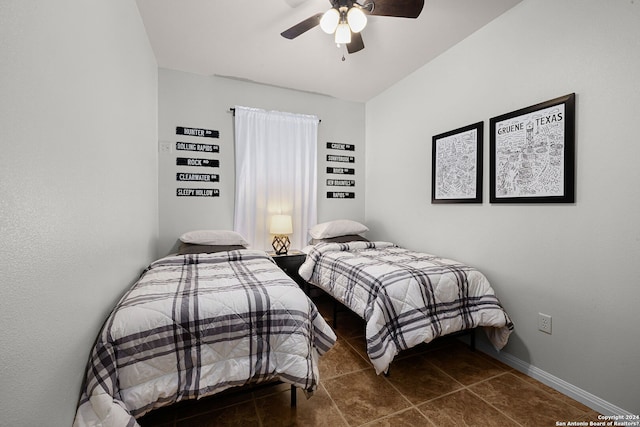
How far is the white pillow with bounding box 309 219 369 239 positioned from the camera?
3166 mm

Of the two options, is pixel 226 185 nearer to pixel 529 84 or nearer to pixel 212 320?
pixel 212 320

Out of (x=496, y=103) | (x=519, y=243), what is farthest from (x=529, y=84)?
(x=519, y=243)

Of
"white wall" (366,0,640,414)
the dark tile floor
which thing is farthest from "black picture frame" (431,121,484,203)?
the dark tile floor

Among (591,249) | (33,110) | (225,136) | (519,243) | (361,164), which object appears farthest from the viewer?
(361,164)

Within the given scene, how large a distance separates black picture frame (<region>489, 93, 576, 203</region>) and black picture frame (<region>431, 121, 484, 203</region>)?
0.13 meters

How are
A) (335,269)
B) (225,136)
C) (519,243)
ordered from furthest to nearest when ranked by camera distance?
(225,136), (335,269), (519,243)

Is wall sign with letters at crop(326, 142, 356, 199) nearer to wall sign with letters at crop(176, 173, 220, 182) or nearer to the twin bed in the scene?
wall sign with letters at crop(176, 173, 220, 182)

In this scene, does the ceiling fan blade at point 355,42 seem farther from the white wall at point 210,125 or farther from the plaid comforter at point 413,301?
the plaid comforter at point 413,301

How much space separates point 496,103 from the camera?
2127mm

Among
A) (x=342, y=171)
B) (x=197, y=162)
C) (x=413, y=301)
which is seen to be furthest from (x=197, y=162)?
(x=413, y=301)

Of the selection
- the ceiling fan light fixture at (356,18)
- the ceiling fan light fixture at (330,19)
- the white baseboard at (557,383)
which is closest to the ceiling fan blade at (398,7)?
the ceiling fan light fixture at (356,18)

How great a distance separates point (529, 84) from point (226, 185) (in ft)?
9.48

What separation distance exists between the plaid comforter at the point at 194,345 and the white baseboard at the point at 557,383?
1.43m

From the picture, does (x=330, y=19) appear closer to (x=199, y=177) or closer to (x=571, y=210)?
(x=571, y=210)
